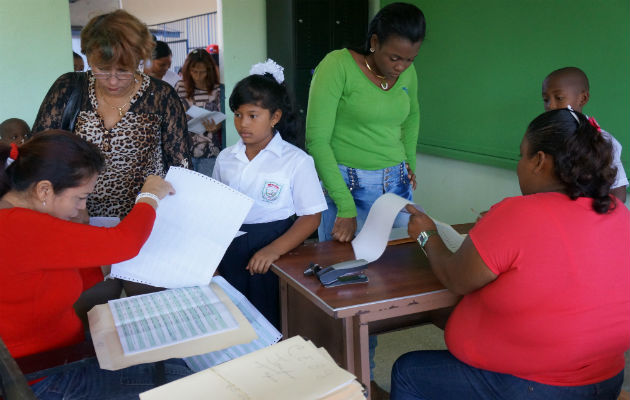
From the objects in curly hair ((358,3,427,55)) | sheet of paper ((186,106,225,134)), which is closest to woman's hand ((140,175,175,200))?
curly hair ((358,3,427,55))

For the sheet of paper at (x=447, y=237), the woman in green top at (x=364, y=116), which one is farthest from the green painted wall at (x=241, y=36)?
the sheet of paper at (x=447, y=237)

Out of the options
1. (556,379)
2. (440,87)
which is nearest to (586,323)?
(556,379)

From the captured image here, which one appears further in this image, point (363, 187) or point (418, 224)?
point (363, 187)

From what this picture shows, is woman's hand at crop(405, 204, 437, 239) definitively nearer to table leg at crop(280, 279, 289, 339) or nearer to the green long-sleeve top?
the green long-sleeve top

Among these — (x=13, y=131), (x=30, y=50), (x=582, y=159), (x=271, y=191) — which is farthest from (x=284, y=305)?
(x=30, y=50)

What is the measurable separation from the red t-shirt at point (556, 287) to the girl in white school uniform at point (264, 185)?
705 mm

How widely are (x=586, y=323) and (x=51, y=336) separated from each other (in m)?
1.18

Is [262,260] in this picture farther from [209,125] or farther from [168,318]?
[209,125]

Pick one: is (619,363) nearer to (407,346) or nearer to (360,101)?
(360,101)

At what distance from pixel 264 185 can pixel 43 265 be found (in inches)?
30.8

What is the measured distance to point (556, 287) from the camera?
1112 mm

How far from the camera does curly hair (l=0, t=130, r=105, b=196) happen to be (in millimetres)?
1146

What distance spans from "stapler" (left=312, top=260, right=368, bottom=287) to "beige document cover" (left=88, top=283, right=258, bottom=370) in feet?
0.97

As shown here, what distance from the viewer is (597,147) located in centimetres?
115
